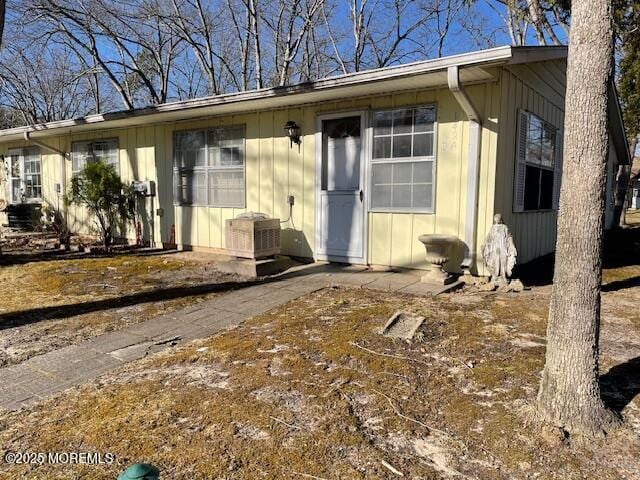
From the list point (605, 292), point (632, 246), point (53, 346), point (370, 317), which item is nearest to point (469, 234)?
point (605, 292)

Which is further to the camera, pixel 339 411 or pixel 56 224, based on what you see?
pixel 56 224

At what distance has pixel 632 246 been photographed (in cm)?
961

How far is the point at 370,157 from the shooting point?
5.99m

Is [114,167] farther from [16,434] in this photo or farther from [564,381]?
[564,381]

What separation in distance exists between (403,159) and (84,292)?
427 centimetres

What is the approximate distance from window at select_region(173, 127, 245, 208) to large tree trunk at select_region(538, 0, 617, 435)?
584cm

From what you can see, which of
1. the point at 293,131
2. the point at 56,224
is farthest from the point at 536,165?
the point at 56,224

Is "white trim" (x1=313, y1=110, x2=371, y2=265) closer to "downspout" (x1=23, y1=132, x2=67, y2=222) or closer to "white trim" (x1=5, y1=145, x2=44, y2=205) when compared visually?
"downspout" (x1=23, y1=132, x2=67, y2=222)

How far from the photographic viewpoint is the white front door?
20.3ft

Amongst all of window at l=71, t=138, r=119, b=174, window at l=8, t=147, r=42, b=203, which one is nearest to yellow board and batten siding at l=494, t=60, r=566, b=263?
window at l=71, t=138, r=119, b=174

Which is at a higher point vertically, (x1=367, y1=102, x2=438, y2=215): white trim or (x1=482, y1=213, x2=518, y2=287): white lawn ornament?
(x1=367, y1=102, x2=438, y2=215): white trim

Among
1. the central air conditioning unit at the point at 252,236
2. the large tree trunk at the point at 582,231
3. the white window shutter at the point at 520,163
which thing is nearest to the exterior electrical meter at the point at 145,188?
the central air conditioning unit at the point at 252,236

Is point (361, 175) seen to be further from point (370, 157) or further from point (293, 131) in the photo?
point (293, 131)

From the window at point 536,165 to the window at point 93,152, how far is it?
25.1 ft
